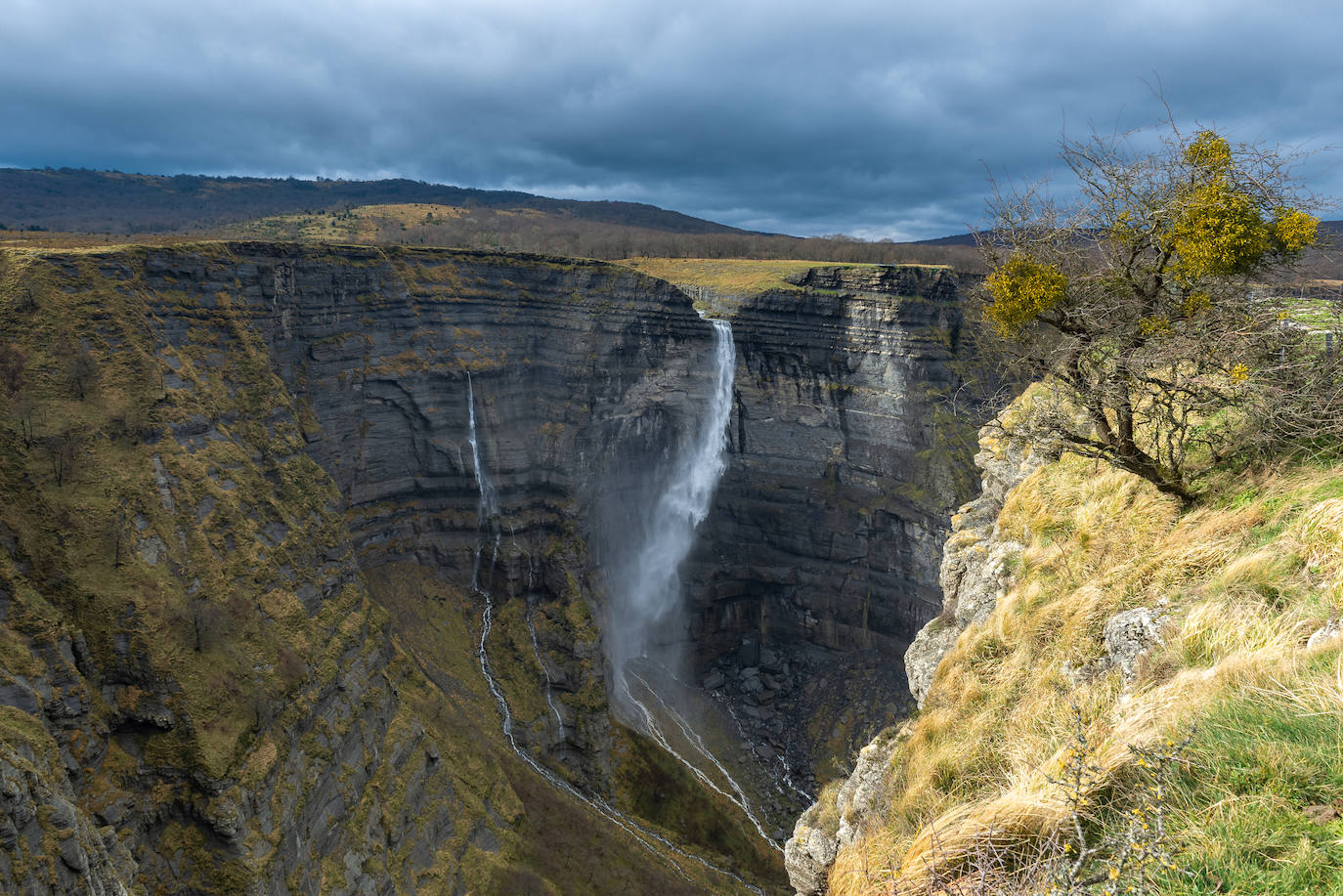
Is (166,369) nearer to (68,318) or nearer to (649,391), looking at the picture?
(68,318)

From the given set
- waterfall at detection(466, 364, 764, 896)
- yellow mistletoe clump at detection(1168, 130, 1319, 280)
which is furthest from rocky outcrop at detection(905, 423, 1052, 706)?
waterfall at detection(466, 364, 764, 896)

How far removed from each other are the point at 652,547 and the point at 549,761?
767 inches

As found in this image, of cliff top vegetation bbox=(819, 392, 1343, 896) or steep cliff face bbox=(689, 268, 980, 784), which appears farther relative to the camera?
steep cliff face bbox=(689, 268, 980, 784)

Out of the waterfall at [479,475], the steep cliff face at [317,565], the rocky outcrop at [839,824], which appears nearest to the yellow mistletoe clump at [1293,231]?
the rocky outcrop at [839,824]

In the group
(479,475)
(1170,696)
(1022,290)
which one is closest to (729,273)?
(479,475)

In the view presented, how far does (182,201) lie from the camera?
164750mm

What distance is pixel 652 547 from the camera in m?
59.9

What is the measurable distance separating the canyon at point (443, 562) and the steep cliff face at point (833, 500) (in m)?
0.25

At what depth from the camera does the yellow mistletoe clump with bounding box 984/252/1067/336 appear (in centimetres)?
1159

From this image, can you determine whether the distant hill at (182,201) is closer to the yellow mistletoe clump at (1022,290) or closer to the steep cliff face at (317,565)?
the steep cliff face at (317,565)

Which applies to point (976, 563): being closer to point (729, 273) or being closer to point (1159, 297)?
point (1159, 297)

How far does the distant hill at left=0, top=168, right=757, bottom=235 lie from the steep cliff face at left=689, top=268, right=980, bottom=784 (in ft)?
279

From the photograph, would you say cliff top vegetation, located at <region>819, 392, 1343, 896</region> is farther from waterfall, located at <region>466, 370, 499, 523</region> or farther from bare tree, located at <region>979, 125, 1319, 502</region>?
waterfall, located at <region>466, 370, 499, 523</region>

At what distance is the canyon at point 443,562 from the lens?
2519 cm
